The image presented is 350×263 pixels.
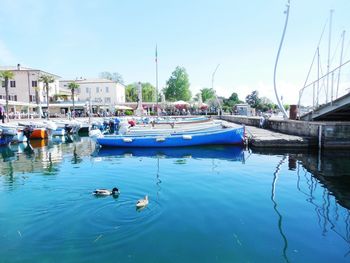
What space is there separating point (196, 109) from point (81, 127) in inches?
1336

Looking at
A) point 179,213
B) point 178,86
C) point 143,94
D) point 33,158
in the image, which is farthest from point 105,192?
point 143,94

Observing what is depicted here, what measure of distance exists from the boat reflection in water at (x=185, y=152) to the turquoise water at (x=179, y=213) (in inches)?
94.1

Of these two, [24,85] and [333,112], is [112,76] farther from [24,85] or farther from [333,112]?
[333,112]

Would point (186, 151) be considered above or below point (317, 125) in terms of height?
→ below

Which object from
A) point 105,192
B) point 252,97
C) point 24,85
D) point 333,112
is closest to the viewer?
point 105,192

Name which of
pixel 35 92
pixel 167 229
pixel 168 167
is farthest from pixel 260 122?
pixel 35 92

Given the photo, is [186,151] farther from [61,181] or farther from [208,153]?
[61,181]

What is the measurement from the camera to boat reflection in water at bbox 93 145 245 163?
18.4 meters

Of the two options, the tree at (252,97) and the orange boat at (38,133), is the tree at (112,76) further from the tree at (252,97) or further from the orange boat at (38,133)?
the orange boat at (38,133)

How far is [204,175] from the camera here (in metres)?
13.2

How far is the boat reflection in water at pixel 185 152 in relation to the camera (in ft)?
60.5

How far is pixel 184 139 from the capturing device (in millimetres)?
21938

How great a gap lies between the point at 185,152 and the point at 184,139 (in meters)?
2.08

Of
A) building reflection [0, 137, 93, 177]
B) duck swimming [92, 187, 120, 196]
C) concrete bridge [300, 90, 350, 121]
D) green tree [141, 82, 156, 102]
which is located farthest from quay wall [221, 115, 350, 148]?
green tree [141, 82, 156, 102]
